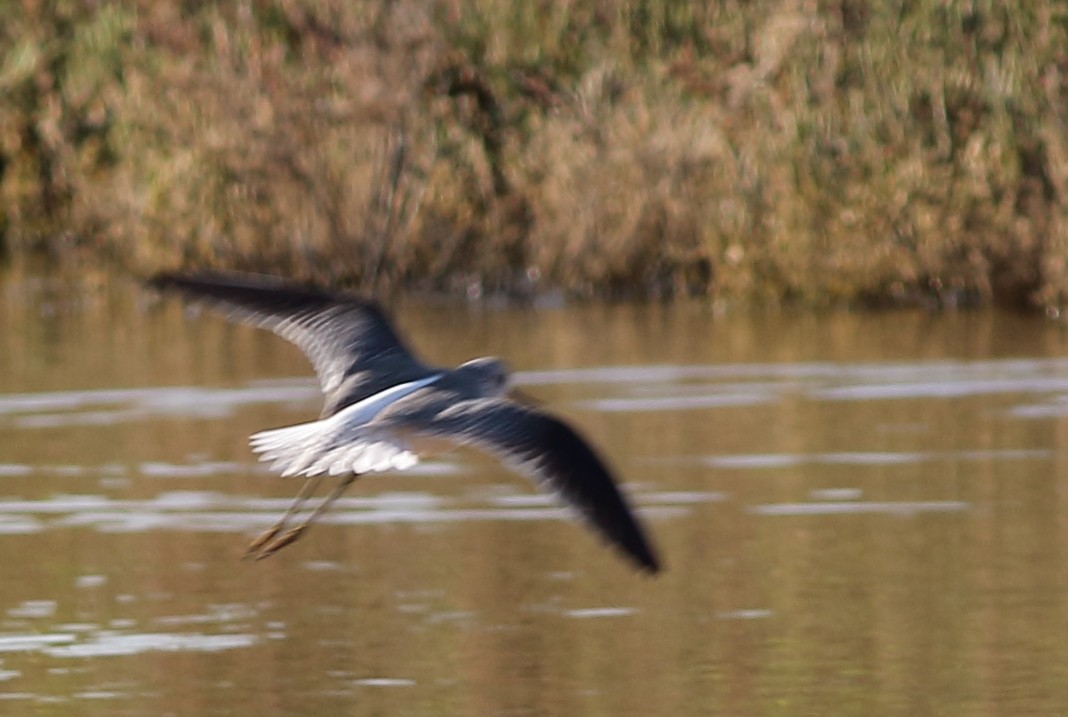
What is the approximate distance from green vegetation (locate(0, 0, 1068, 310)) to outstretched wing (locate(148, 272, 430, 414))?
23.0 feet

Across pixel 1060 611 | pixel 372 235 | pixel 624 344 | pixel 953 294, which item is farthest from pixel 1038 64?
pixel 1060 611

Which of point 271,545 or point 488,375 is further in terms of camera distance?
point 271,545

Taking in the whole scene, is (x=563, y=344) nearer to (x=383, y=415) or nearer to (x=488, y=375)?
(x=488, y=375)

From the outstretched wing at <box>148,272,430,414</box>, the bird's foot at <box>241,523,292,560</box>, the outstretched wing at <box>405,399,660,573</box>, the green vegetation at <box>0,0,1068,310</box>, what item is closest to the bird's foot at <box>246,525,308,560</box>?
the bird's foot at <box>241,523,292,560</box>

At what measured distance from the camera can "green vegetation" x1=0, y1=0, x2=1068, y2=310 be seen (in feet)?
46.8

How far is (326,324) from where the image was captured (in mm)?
7344

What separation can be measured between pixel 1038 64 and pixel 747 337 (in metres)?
2.21

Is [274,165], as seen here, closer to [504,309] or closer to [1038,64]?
[504,309]

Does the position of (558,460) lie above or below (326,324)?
below

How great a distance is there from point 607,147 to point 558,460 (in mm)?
9252

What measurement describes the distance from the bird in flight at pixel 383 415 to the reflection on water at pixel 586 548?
0.44m

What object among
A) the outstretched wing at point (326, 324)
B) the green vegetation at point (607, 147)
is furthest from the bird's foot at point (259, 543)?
the green vegetation at point (607, 147)

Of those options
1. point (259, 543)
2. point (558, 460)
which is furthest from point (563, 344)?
point (558, 460)

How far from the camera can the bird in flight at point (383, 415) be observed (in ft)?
19.9
